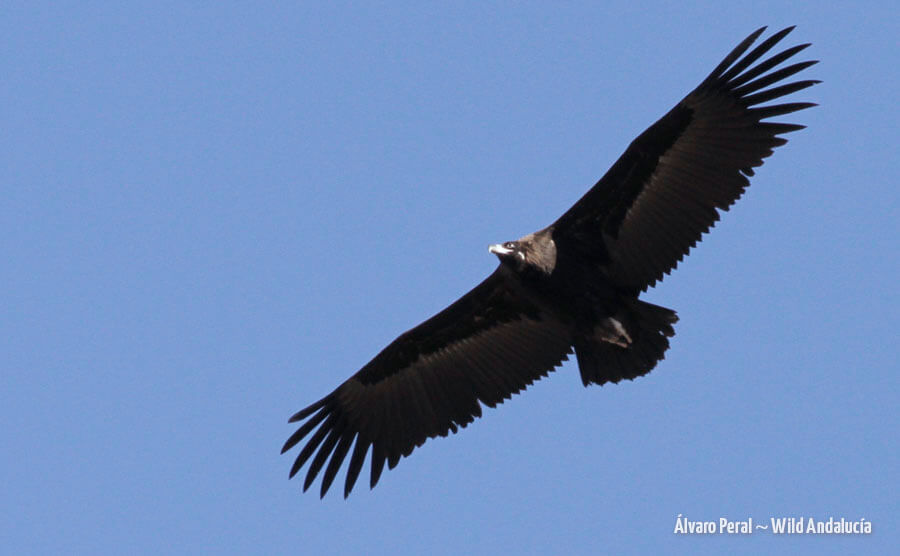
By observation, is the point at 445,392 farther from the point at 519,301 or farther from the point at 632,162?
the point at 632,162

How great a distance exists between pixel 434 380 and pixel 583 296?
2.53 m

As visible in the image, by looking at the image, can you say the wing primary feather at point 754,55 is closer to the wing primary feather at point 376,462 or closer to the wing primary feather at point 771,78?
the wing primary feather at point 771,78

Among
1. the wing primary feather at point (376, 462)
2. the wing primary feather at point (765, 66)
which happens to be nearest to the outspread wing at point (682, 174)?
the wing primary feather at point (765, 66)

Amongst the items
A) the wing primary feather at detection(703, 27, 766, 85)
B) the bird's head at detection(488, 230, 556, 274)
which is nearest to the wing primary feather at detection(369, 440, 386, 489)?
the bird's head at detection(488, 230, 556, 274)

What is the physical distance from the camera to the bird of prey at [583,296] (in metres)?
17.3

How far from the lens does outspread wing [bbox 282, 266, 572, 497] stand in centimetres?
1903

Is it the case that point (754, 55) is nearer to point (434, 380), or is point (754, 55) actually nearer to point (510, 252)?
point (510, 252)

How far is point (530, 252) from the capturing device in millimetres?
17703

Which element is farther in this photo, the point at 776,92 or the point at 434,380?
the point at 434,380

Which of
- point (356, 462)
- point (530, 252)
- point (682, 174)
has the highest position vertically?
point (682, 174)

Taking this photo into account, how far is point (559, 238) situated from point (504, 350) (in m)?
1.94

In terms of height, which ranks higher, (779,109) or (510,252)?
(779,109)

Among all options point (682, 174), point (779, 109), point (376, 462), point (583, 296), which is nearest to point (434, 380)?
point (376, 462)

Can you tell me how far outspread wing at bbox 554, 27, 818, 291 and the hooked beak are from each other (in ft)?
2.30
